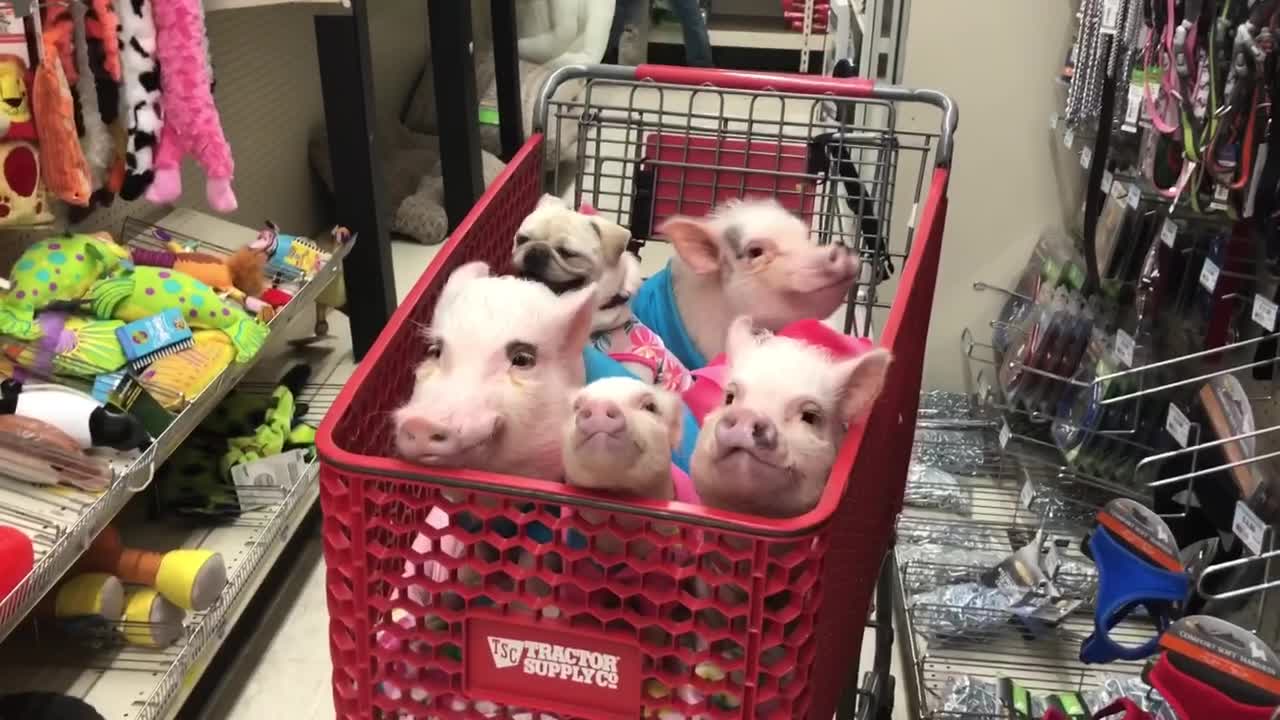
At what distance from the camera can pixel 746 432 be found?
94 cm

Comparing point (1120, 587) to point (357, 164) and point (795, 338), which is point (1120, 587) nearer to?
point (795, 338)

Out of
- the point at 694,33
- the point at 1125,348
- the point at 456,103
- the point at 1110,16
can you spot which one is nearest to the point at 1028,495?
the point at 1125,348

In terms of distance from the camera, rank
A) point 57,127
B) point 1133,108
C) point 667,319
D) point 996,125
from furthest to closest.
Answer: point 996,125 < point 1133,108 < point 57,127 < point 667,319

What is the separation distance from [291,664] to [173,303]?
0.69 meters

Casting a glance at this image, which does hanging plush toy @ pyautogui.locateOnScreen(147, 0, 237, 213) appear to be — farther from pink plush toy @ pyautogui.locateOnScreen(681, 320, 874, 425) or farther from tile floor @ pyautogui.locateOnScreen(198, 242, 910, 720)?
pink plush toy @ pyautogui.locateOnScreen(681, 320, 874, 425)

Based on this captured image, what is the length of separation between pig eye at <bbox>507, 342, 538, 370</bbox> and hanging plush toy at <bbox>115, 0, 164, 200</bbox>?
3.89ft

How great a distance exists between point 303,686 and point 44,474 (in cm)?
63

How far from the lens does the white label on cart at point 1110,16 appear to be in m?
2.36

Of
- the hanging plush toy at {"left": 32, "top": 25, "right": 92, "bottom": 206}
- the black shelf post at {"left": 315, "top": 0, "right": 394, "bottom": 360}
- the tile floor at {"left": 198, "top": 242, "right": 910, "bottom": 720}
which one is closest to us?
the hanging plush toy at {"left": 32, "top": 25, "right": 92, "bottom": 206}

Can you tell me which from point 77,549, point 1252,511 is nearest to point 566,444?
point 77,549

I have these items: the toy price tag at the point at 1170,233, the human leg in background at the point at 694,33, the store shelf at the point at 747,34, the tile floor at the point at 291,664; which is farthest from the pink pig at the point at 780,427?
the store shelf at the point at 747,34

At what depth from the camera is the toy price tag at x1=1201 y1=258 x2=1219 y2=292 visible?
2.01m

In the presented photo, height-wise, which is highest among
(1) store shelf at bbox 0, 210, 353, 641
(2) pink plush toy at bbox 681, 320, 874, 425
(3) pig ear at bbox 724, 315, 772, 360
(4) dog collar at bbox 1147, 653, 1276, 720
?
(3) pig ear at bbox 724, 315, 772, 360

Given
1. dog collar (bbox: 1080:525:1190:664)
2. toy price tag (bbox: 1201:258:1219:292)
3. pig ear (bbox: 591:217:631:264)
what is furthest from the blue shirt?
toy price tag (bbox: 1201:258:1219:292)
